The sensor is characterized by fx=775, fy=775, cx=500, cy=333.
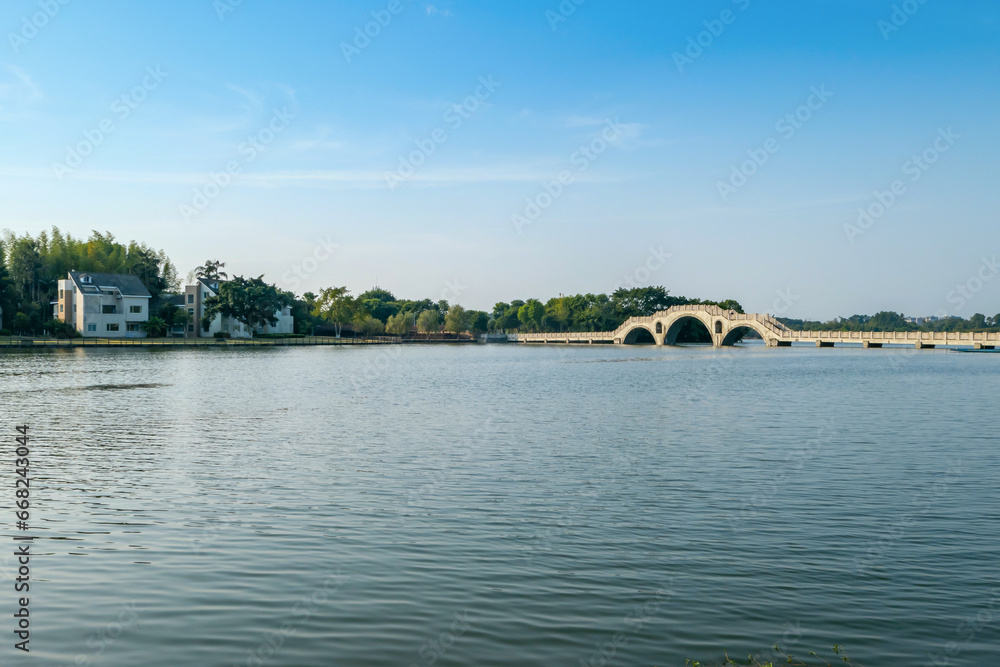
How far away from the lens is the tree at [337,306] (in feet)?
586

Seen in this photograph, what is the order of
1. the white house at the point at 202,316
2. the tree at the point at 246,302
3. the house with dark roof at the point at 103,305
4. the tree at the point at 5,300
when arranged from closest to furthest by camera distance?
the house with dark roof at the point at 103,305, the tree at the point at 5,300, the tree at the point at 246,302, the white house at the point at 202,316

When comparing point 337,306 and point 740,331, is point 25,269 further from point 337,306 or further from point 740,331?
point 740,331

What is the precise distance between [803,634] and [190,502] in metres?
13.5

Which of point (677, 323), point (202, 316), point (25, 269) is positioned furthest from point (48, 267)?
point (677, 323)

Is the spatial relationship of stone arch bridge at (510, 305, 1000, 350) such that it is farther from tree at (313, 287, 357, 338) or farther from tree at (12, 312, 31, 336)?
tree at (12, 312, 31, 336)

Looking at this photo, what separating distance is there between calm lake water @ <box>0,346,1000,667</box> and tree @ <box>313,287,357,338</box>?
146m

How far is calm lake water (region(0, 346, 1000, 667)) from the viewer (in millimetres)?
10164

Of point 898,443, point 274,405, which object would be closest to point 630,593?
point 898,443

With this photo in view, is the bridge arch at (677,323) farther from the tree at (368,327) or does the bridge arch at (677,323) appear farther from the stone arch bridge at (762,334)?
the tree at (368,327)

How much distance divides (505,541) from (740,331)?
16273 cm

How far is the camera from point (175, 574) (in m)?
12.5

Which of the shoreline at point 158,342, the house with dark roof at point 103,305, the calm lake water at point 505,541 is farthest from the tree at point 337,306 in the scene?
the calm lake water at point 505,541

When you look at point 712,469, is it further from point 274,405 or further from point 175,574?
point 274,405

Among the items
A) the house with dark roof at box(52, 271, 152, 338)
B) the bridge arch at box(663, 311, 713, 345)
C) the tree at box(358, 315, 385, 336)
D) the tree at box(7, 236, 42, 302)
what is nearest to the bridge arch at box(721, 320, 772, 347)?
the bridge arch at box(663, 311, 713, 345)
